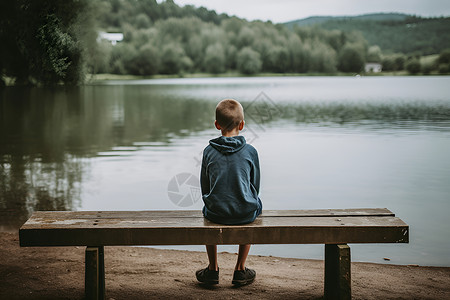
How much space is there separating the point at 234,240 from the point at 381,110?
29.5 m

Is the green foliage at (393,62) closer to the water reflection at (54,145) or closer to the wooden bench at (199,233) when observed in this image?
the water reflection at (54,145)

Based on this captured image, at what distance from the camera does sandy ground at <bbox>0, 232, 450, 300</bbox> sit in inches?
146

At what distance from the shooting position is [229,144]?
3422 mm

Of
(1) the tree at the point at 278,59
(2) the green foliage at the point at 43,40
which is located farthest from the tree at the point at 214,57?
(2) the green foliage at the point at 43,40

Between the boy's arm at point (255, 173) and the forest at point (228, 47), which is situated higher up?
the forest at point (228, 47)

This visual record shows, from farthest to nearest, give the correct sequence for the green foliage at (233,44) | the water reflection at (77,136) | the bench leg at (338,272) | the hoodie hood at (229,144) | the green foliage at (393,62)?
the green foliage at (233,44) < the green foliage at (393,62) < the water reflection at (77,136) < the hoodie hood at (229,144) < the bench leg at (338,272)

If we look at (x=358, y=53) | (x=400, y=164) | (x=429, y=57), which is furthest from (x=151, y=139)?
(x=358, y=53)

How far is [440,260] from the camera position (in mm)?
5504

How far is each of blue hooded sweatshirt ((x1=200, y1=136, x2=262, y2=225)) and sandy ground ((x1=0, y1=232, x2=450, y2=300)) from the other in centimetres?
70

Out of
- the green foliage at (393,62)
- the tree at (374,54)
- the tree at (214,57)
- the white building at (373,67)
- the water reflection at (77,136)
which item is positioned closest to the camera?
the water reflection at (77,136)

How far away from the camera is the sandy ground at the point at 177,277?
3711mm

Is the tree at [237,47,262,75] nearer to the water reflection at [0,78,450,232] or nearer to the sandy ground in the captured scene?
the water reflection at [0,78,450,232]

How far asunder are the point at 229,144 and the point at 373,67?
9335cm

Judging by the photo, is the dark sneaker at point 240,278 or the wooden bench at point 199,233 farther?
the dark sneaker at point 240,278
